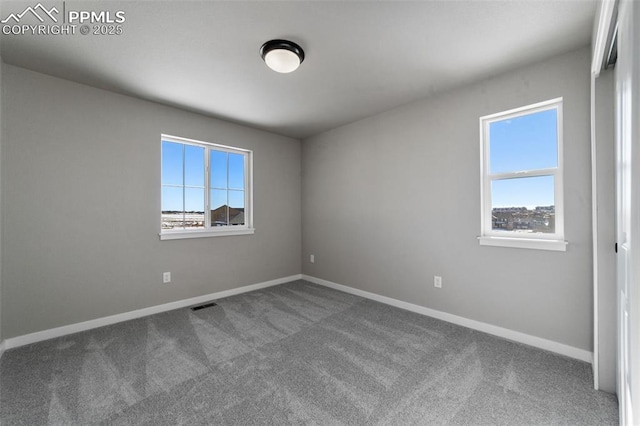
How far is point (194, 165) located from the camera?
142 inches

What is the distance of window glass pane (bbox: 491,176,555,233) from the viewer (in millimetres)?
2342

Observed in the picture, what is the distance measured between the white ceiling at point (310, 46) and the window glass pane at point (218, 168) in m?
0.88

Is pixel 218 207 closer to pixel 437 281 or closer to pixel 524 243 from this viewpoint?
pixel 437 281

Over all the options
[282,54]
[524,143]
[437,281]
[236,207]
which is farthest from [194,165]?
[524,143]

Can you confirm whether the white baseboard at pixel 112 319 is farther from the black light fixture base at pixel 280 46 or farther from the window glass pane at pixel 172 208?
the black light fixture base at pixel 280 46

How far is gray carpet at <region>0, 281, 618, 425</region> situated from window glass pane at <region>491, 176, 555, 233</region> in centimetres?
108

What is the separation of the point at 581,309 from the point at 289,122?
3.74 m

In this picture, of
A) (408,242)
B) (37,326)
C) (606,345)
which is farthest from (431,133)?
(37,326)

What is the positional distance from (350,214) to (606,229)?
8.59 feet

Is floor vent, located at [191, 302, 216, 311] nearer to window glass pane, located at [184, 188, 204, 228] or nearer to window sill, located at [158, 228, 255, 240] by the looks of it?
window sill, located at [158, 228, 255, 240]

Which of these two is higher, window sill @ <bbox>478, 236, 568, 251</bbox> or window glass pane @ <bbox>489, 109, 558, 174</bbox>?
window glass pane @ <bbox>489, 109, 558, 174</bbox>

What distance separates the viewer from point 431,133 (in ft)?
9.87

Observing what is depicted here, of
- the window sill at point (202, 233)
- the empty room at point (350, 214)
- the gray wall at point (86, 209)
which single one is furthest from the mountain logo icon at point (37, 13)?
the window sill at point (202, 233)

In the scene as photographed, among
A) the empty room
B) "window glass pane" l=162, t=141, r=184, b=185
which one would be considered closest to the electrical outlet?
the empty room
